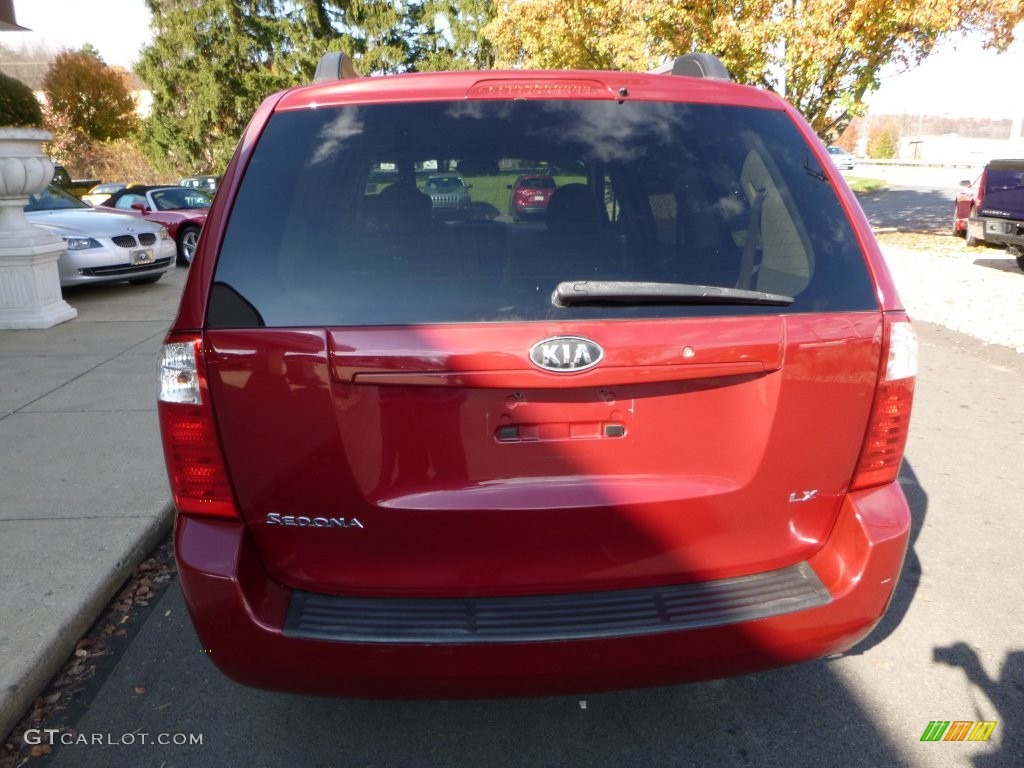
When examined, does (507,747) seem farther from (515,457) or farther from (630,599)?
(515,457)

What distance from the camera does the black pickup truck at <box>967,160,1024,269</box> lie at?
11570mm

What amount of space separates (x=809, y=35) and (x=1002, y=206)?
4.16 meters

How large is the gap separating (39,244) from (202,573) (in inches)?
319

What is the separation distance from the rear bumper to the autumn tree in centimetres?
1348

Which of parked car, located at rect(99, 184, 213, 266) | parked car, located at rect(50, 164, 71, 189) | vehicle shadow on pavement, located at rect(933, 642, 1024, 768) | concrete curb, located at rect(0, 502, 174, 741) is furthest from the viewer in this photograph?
parked car, located at rect(50, 164, 71, 189)

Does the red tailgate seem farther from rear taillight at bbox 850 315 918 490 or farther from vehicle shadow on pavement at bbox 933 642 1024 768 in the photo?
vehicle shadow on pavement at bbox 933 642 1024 768

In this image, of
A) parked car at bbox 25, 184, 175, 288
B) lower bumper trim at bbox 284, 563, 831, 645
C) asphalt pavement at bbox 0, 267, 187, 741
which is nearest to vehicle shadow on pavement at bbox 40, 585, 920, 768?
asphalt pavement at bbox 0, 267, 187, 741

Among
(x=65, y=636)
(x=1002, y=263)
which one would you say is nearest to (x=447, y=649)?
(x=65, y=636)

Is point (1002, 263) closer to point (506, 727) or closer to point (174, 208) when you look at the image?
point (506, 727)

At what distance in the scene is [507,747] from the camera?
2.54 metres

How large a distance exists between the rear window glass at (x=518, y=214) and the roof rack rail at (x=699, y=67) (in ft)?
1.60

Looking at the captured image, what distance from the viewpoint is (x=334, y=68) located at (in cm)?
285

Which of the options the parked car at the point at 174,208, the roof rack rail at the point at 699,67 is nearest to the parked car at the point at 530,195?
the roof rack rail at the point at 699,67

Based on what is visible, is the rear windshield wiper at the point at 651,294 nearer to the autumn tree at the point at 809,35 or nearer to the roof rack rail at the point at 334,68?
the roof rack rail at the point at 334,68
